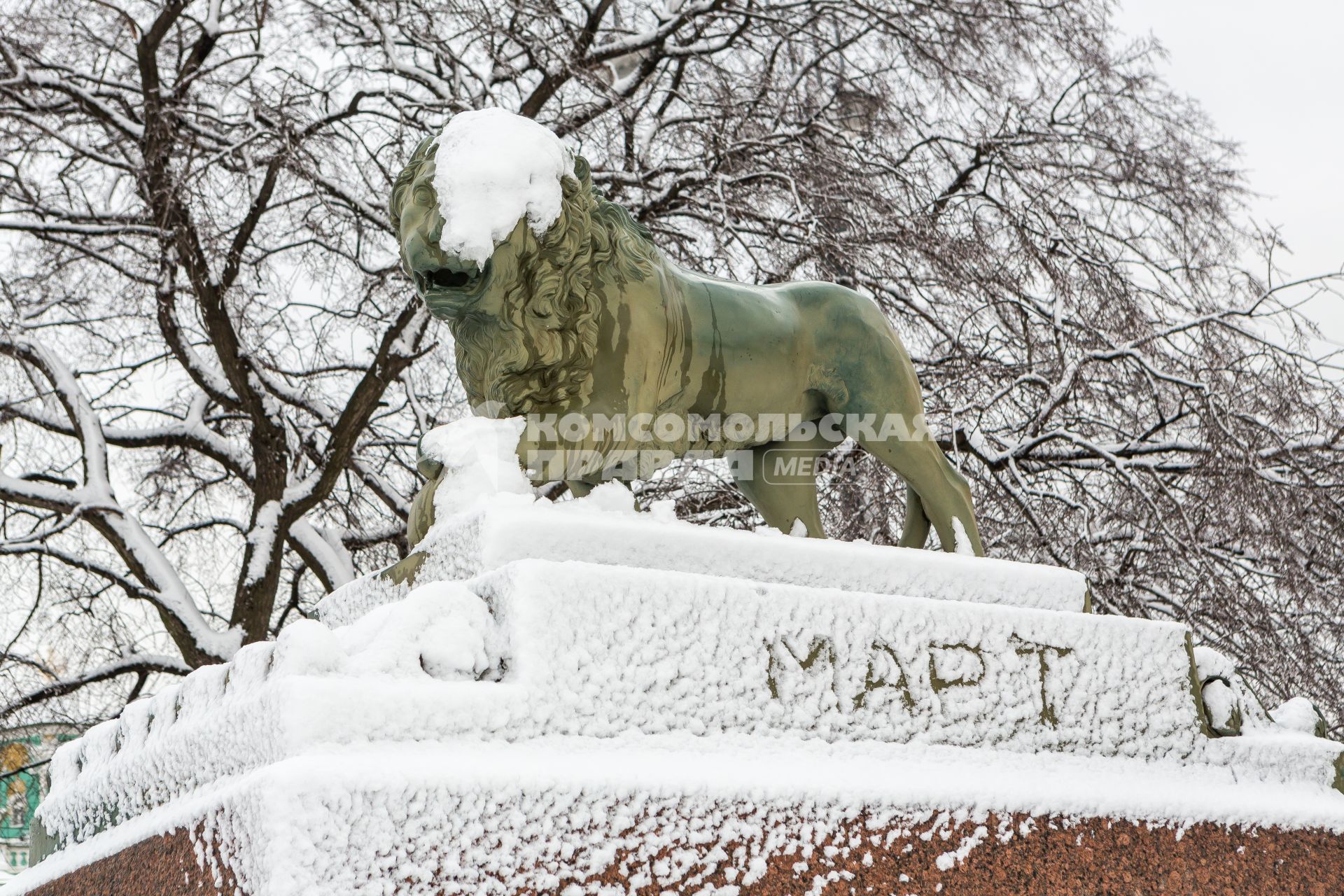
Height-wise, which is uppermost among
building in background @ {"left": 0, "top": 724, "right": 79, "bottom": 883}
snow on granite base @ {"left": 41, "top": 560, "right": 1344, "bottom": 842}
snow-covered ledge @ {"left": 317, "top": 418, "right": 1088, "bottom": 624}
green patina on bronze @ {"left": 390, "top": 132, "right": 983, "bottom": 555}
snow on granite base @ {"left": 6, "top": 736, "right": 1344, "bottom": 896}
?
green patina on bronze @ {"left": 390, "top": 132, "right": 983, "bottom": 555}

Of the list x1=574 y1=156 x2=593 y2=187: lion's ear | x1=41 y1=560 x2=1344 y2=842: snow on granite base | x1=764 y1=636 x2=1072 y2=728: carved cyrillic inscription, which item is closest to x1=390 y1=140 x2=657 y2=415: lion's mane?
x1=574 y1=156 x2=593 y2=187: lion's ear

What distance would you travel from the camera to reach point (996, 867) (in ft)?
9.76

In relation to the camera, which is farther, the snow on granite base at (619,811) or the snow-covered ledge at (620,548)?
the snow-covered ledge at (620,548)

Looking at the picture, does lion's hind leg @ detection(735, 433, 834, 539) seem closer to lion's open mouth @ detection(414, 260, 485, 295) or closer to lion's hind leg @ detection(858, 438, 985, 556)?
lion's hind leg @ detection(858, 438, 985, 556)

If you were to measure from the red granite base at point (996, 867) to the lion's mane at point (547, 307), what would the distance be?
1.23 metres

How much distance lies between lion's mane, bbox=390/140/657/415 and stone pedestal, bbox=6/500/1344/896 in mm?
415

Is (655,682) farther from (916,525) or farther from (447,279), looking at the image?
(916,525)

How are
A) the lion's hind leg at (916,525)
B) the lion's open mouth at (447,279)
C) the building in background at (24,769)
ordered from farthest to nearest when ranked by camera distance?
the building in background at (24,769), the lion's hind leg at (916,525), the lion's open mouth at (447,279)

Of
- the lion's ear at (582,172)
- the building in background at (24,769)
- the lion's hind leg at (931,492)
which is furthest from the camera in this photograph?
the building in background at (24,769)

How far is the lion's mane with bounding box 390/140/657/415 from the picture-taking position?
128 inches

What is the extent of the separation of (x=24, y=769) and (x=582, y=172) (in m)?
6.91

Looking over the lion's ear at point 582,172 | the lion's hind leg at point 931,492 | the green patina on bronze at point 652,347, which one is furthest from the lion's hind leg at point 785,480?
the lion's ear at point 582,172

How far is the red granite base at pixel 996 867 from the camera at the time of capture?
102 inches

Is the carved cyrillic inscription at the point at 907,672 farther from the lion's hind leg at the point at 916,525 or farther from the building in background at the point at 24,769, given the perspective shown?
the building in background at the point at 24,769
